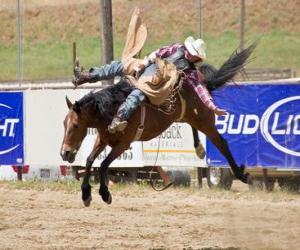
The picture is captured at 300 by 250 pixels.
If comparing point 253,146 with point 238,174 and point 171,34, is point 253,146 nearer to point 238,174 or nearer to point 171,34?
point 238,174

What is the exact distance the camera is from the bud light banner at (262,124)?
1435 centimetres

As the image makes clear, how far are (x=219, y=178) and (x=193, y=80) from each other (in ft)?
16.8

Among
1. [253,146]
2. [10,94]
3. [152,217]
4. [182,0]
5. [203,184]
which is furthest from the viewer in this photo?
[182,0]

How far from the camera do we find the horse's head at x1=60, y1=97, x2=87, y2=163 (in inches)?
384

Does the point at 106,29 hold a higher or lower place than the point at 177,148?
higher

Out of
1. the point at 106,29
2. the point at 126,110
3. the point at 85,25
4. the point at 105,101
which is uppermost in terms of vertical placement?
the point at 85,25

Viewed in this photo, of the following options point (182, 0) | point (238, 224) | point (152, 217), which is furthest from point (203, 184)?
point (182, 0)

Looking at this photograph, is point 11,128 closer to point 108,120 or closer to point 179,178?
point 179,178

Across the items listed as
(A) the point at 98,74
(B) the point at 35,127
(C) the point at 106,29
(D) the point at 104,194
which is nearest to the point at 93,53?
(C) the point at 106,29

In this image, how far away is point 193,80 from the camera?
10508mm

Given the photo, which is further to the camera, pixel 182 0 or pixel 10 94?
pixel 182 0

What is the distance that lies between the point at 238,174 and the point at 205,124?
778 millimetres

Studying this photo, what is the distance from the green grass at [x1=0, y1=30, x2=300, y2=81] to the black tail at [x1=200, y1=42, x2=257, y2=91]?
28.8 meters

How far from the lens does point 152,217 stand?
1234 centimetres
